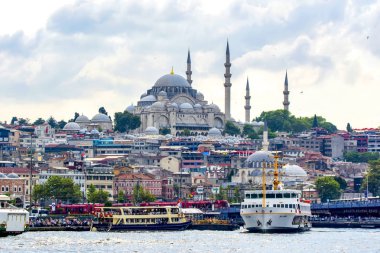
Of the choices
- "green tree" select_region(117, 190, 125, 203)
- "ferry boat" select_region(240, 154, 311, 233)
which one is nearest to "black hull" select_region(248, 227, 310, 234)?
"ferry boat" select_region(240, 154, 311, 233)

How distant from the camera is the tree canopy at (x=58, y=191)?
137000 mm

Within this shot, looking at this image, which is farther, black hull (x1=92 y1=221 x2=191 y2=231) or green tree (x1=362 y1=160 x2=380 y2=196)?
green tree (x1=362 y1=160 x2=380 y2=196)

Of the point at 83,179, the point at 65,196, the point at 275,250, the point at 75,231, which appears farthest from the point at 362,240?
the point at 83,179

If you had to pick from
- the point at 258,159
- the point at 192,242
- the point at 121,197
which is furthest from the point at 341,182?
the point at 192,242

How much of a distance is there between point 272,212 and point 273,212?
61 mm

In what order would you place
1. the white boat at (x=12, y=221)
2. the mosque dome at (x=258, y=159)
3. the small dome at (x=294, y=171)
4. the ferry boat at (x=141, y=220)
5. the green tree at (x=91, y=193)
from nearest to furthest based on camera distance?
the white boat at (x=12, y=221) → the ferry boat at (x=141, y=220) → the green tree at (x=91, y=193) → the small dome at (x=294, y=171) → the mosque dome at (x=258, y=159)

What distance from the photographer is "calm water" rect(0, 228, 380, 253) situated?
85312 millimetres

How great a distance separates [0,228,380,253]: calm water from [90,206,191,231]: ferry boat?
1458 mm

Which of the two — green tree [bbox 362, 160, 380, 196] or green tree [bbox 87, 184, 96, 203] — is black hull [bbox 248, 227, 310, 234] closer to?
green tree [bbox 87, 184, 96, 203]

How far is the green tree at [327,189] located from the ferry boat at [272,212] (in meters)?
53.6

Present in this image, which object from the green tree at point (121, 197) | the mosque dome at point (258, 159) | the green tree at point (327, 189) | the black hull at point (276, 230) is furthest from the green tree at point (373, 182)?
the black hull at point (276, 230)

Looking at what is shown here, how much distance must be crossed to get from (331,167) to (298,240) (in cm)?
10084

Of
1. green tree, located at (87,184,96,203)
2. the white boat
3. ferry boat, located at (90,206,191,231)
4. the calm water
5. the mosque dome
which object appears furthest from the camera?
the mosque dome

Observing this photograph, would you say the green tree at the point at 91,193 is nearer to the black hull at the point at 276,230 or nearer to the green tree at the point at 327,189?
the green tree at the point at 327,189
